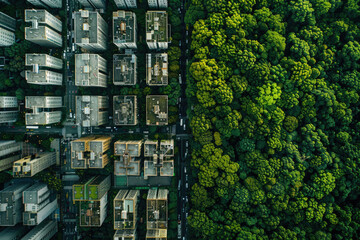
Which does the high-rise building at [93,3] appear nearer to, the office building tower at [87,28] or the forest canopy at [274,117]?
the office building tower at [87,28]

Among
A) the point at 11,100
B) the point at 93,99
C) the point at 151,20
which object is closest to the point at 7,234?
the point at 11,100

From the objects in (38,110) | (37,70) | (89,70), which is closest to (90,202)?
(38,110)

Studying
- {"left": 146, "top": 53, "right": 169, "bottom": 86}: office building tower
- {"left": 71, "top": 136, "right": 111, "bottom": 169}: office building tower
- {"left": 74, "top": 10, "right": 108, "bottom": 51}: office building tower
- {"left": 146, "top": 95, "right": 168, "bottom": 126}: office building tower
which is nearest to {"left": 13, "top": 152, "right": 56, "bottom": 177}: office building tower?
{"left": 71, "top": 136, "right": 111, "bottom": 169}: office building tower

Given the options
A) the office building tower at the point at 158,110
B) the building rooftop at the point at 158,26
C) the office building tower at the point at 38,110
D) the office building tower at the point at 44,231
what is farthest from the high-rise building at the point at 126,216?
the building rooftop at the point at 158,26

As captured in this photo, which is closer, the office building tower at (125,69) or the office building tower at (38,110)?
the office building tower at (38,110)

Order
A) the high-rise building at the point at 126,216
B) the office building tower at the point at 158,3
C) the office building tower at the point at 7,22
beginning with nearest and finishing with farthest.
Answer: the high-rise building at the point at 126,216 → the office building tower at the point at 158,3 → the office building tower at the point at 7,22

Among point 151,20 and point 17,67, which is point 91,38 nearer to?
point 151,20
